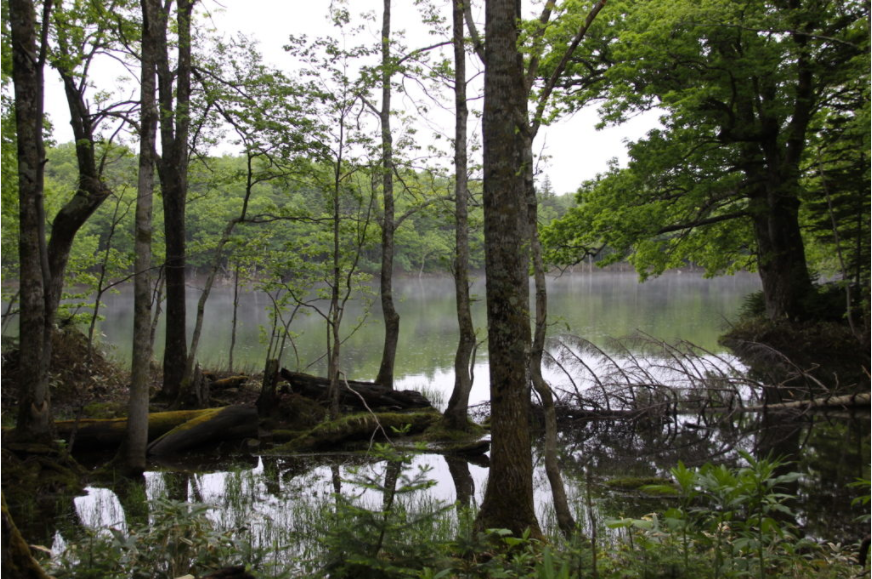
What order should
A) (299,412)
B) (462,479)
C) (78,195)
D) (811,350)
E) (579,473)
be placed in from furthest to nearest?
(811,350) < (299,412) < (78,195) < (579,473) < (462,479)

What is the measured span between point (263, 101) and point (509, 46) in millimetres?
6767

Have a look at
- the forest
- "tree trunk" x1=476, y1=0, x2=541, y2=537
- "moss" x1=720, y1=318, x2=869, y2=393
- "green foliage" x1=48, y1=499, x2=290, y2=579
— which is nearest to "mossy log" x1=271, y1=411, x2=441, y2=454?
the forest

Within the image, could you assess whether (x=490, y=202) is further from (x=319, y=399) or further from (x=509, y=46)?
(x=319, y=399)

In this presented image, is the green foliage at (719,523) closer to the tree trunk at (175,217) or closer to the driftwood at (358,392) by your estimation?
the driftwood at (358,392)

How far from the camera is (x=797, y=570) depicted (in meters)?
3.81

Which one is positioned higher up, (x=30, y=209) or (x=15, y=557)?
(x=30, y=209)

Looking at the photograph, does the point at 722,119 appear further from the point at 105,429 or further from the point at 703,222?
the point at 105,429

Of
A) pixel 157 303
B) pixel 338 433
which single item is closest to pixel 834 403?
pixel 338 433

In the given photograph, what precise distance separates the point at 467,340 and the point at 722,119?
9970 millimetres

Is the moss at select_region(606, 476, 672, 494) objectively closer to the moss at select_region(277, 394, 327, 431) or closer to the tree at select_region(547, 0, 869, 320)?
the moss at select_region(277, 394, 327, 431)

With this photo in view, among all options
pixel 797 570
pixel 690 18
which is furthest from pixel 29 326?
pixel 690 18

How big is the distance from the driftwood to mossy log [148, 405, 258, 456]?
1.68m

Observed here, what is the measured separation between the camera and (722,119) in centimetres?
1599

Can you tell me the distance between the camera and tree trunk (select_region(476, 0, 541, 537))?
4969 mm
